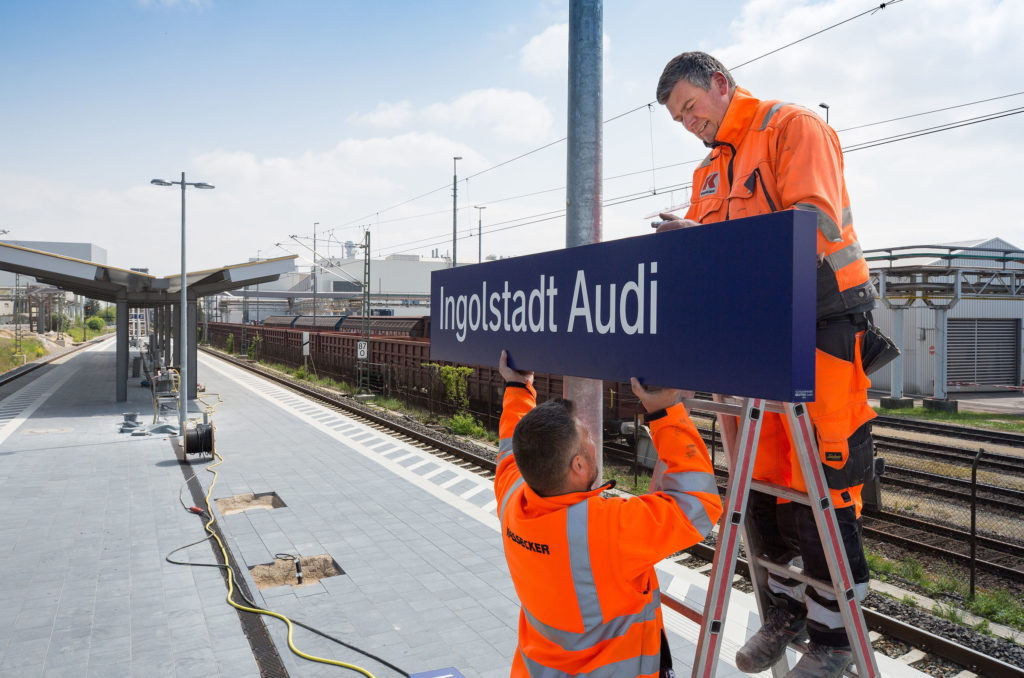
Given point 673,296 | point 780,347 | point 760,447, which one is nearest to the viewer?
point 780,347

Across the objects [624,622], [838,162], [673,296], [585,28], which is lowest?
[624,622]

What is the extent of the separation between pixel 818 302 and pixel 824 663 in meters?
1.07


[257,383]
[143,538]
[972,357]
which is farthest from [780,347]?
[972,357]

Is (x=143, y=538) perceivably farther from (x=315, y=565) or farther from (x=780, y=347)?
(x=780, y=347)

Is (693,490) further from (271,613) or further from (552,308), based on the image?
(271,613)

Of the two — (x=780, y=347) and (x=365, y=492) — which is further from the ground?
(x=780, y=347)

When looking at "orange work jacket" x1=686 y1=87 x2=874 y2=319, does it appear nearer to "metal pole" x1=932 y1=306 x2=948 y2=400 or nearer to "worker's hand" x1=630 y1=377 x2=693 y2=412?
"worker's hand" x1=630 y1=377 x2=693 y2=412

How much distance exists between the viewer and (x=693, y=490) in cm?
187

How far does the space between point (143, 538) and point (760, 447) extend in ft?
24.8

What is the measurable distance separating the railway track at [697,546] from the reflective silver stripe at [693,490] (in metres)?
4.44

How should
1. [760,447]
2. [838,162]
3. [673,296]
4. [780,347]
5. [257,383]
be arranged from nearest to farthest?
[780,347]
[673,296]
[838,162]
[760,447]
[257,383]

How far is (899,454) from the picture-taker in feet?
42.9

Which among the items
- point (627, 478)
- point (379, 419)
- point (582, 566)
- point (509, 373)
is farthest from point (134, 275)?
point (582, 566)

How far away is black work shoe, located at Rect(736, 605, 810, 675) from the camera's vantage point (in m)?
2.11
